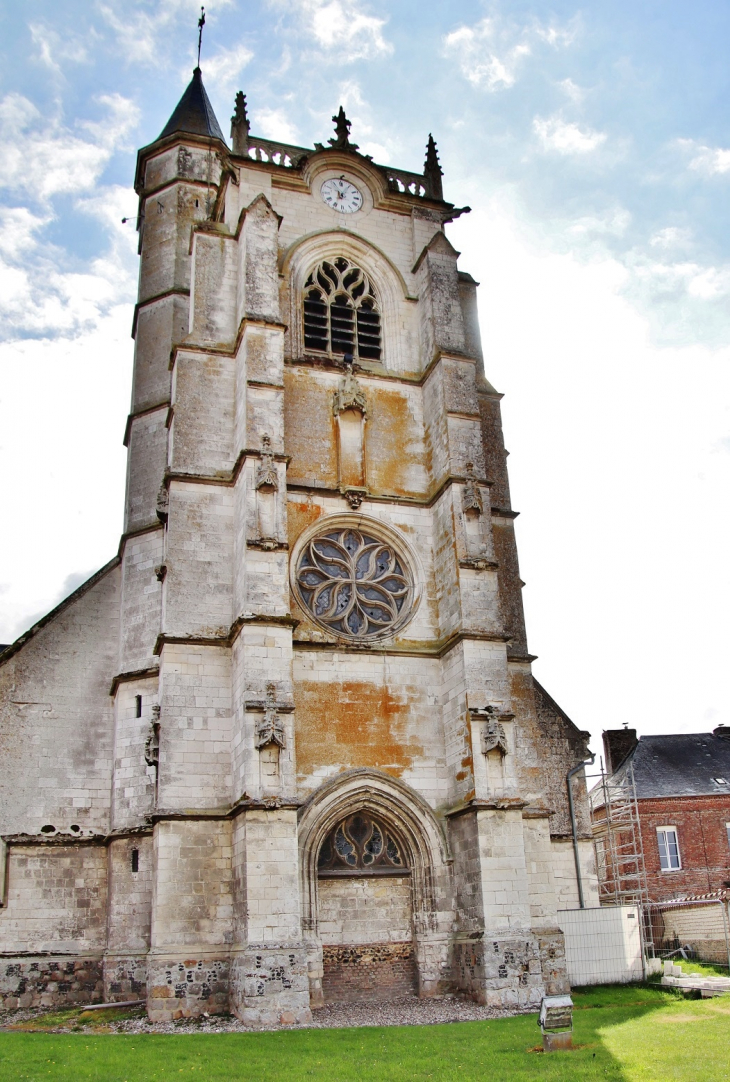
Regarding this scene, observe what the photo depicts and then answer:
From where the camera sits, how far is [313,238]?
58.9 ft

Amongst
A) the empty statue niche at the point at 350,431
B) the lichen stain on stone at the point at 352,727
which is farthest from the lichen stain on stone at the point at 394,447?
the lichen stain on stone at the point at 352,727

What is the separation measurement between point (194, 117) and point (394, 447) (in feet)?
38.4

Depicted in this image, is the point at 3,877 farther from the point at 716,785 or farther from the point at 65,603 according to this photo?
the point at 716,785

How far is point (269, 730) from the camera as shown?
41.0ft

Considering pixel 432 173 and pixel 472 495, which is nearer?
pixel 472 495

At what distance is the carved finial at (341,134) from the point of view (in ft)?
62.4

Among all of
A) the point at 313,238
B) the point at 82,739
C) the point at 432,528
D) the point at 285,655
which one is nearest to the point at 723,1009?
the point at 285,655

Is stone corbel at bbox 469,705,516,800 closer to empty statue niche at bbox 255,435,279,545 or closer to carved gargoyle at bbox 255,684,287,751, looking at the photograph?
carved gargoyle at bbox 255,684,287,751

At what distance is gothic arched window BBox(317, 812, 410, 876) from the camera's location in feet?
45.2

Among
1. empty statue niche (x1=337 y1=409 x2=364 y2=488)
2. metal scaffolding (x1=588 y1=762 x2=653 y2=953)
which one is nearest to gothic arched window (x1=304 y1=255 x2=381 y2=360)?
empty statue niche (x1=337 y1=409 x2=364 y2=488)

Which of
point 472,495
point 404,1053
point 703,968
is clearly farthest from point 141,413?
point 703,968

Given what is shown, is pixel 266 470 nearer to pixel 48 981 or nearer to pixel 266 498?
pixel 266 498

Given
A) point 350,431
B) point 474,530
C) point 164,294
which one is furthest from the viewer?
point 164,294

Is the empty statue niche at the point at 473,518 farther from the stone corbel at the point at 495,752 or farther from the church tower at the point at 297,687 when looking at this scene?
the stone corbel at the point at 495,752
